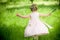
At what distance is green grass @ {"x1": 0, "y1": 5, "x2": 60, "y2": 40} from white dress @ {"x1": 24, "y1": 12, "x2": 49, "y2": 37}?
0.11 ft

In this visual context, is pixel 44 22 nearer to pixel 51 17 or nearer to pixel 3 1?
pixel 51 17

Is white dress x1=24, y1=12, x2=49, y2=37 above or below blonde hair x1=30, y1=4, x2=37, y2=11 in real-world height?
below

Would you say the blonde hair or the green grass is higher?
the blonde hair

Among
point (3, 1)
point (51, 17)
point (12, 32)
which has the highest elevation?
point (3, 1)

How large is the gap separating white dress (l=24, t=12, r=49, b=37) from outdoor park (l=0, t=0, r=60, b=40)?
30 millimetres

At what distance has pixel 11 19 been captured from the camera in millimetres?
1333

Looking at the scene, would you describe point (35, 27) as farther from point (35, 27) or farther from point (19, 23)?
point (19, 23)

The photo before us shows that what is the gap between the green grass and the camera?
4.27 ft

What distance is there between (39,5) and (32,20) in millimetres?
138

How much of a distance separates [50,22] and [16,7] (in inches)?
11.9

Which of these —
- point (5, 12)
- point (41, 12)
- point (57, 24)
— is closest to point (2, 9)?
point (5, 12)

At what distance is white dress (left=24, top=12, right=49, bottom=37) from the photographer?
1283 mm

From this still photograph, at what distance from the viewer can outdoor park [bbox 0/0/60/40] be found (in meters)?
1.31

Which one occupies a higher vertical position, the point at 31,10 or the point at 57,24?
the point at 31,10
